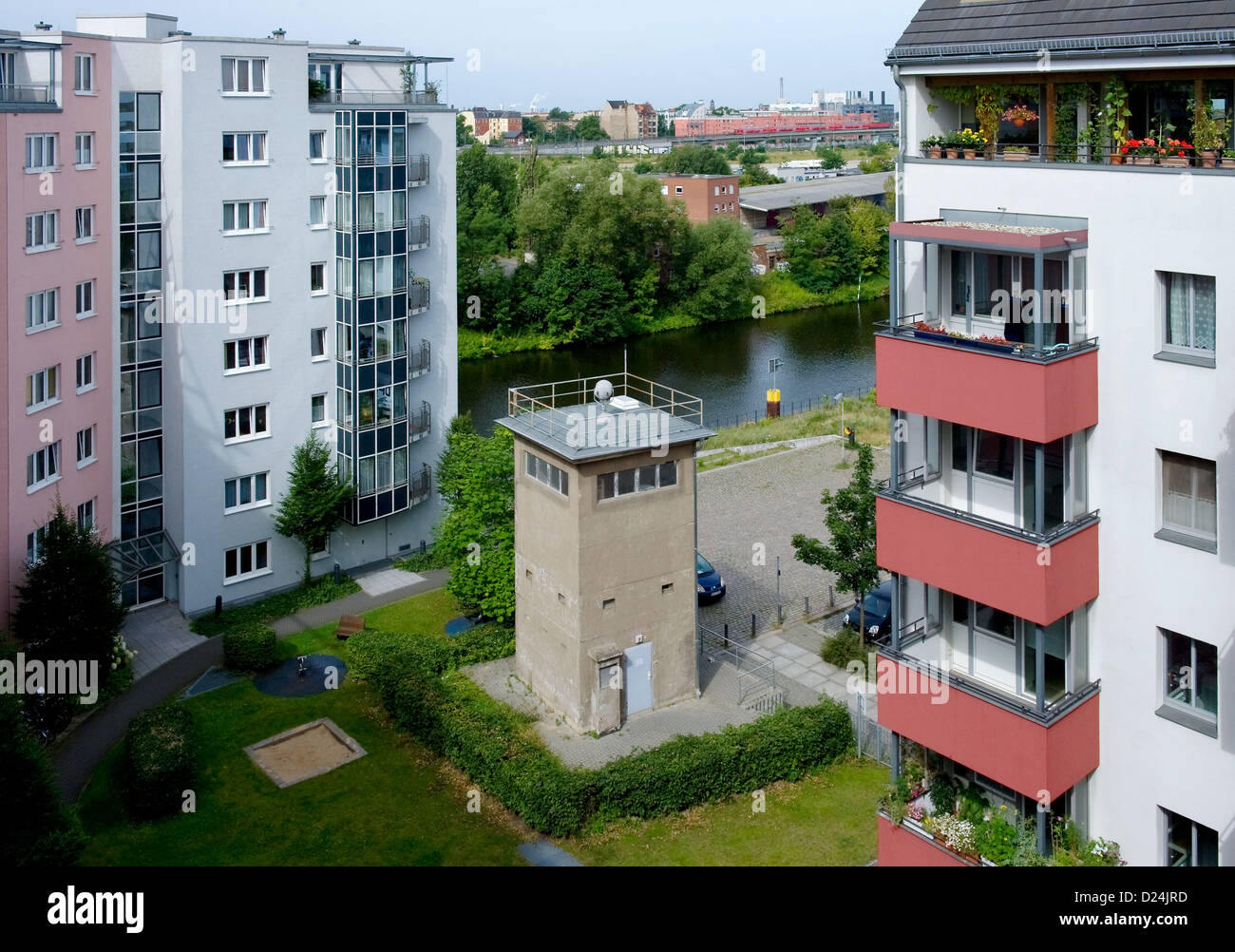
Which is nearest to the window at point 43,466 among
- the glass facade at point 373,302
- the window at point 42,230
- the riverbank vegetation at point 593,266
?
the window at point 42,230

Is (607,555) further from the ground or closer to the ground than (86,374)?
closer to the ground

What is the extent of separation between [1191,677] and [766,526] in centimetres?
2528

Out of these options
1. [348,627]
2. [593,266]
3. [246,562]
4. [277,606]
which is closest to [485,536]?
[348,627]

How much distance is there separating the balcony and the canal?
4147 cm

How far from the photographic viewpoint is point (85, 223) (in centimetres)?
3081

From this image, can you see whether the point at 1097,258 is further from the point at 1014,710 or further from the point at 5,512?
the point at 5,512

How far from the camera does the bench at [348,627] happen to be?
31.5m

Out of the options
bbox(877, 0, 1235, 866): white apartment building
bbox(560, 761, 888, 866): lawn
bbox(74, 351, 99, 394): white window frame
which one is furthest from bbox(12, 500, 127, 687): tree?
bbox(877, 0, 1235, 866): white apartment building

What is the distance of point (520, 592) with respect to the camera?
92.0 feet

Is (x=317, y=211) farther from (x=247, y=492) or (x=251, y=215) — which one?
(x=247, y=492)

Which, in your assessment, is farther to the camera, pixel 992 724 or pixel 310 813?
pixel 310 813

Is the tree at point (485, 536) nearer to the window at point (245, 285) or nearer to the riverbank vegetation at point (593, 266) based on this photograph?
the window at point (245, 285)
